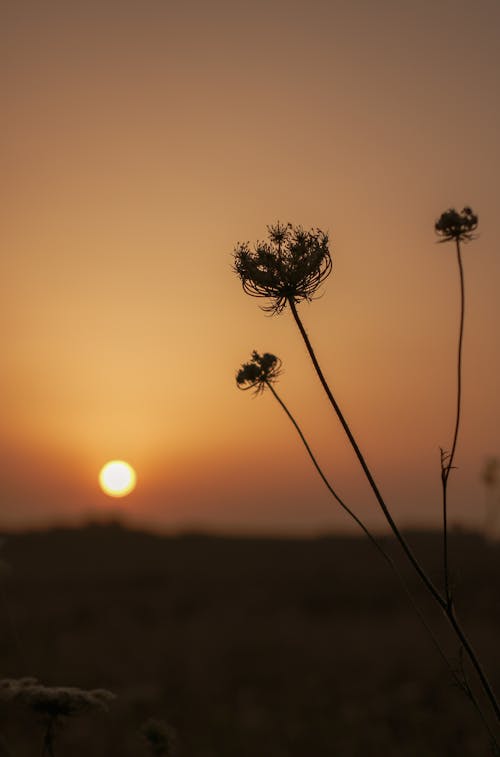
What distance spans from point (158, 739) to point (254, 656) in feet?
58.7

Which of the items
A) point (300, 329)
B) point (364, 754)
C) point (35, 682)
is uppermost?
point (300, 329)

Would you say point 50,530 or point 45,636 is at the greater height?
point 50,530

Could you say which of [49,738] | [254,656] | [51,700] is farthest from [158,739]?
[254,656]

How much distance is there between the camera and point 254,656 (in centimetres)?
2155

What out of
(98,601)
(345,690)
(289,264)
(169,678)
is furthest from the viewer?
(98,601)

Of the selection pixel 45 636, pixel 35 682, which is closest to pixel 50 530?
pixel 45 636

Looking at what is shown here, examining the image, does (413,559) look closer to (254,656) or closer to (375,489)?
(375,489)

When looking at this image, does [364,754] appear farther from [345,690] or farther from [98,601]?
[98,601]

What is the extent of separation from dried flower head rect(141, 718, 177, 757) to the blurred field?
2.57ft

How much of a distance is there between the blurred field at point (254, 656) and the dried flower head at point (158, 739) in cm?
78

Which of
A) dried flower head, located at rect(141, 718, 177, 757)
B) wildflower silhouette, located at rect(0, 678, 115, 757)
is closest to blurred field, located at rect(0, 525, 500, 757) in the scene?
wildflower silhouette, located at rect(0, 678, 115, 757)

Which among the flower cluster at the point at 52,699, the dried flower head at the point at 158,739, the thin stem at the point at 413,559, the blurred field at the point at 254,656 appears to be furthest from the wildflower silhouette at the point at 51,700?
the thin stem at the point at 413,559

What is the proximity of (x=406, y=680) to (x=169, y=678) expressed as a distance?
565cm

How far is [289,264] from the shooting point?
3725 mm
